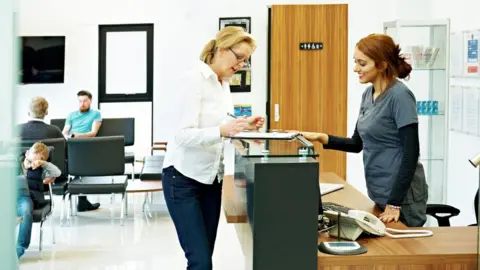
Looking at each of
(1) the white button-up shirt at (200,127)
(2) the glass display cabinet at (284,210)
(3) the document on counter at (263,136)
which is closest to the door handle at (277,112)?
(1) the white button-up shirt at (200,127)

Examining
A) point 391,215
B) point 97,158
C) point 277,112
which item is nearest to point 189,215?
point 391,215

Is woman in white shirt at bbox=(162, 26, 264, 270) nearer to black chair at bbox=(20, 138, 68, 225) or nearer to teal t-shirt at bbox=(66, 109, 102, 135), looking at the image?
black chair at bbox=(20, 138, 68, 225)

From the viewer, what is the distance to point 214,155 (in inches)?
116

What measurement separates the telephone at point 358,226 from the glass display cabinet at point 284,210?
25cm

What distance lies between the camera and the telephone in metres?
2.46

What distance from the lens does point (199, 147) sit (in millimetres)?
A: 2895

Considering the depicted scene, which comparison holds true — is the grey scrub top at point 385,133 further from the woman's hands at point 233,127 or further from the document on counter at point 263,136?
the woman's hands at point 233,127

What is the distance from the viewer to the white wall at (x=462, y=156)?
5.67 m

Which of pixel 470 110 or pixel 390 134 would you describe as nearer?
pixel 390 134

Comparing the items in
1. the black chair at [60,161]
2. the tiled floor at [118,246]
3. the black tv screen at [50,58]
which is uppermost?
the black tv screen at [50,58]

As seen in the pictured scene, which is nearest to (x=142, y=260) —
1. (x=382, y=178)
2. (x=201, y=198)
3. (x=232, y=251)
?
(x=232, y=251)

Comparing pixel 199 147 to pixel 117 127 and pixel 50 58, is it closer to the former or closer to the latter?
pixel 117 127

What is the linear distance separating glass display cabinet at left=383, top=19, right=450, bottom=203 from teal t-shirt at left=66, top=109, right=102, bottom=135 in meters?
3.90

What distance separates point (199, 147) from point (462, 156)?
379 centimetres
